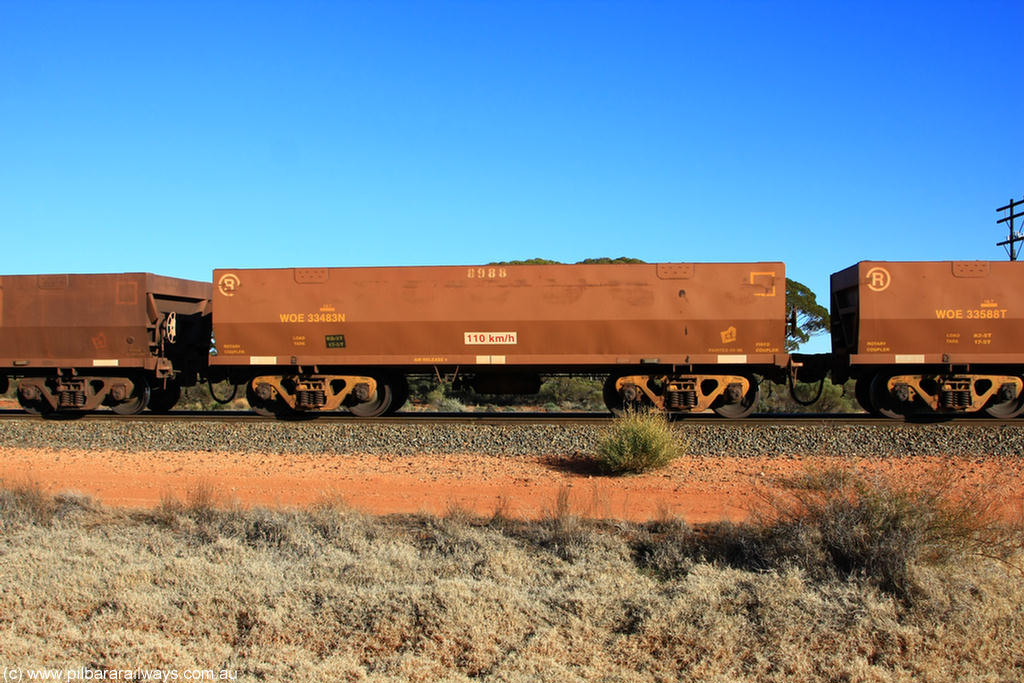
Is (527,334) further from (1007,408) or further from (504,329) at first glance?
(1007,408)

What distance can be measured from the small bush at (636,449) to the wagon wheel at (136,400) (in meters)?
11.0

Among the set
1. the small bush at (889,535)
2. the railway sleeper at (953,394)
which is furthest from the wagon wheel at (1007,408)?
the small bush at (889,535)

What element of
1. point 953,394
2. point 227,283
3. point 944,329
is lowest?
point 953,394

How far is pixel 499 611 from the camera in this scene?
16.1 feet

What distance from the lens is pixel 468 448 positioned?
1219cm

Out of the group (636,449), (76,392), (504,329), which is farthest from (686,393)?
(76,392)

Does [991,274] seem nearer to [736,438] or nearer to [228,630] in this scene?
[736,438]

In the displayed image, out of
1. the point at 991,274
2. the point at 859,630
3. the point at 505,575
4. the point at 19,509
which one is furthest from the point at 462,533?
the point at 991,274

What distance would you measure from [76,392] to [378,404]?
6.68 meters

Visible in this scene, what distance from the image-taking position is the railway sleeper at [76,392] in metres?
16.0

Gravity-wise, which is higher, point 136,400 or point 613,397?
point 613,397

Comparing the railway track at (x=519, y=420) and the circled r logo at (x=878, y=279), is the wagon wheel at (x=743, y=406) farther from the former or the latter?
the circled r logo at (x=878, y=279)

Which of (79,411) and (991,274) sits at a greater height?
(991,274)

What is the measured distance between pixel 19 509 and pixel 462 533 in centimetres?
469
